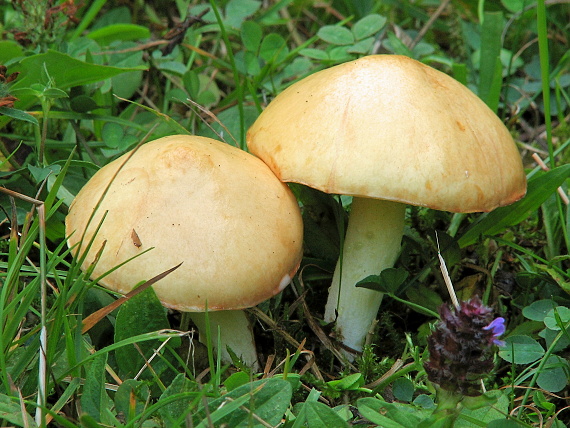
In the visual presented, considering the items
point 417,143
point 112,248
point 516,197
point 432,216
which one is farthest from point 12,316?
point 432,216

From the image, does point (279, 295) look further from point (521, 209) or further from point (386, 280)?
point (521, 209)

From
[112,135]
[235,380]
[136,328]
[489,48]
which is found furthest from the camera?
[489,48]

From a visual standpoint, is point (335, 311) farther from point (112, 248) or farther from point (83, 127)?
point (83, 127)

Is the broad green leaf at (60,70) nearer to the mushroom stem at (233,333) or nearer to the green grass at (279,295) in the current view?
the green grass at (279,295)

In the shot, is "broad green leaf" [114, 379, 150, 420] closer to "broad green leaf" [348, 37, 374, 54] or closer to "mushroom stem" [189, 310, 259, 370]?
"mushroom stem" [189, 310, 259, 370]

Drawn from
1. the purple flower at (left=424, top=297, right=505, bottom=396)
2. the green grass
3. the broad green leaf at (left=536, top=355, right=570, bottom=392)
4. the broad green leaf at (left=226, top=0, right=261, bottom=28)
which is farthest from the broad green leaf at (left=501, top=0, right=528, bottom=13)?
the purple flower at (left=424, top=297, right=505, bottom=396)

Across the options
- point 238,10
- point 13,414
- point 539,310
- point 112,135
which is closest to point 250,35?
point 238,10

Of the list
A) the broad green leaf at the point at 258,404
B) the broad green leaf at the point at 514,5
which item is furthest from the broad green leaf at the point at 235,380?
the broad green leaf at the point at 514,5
